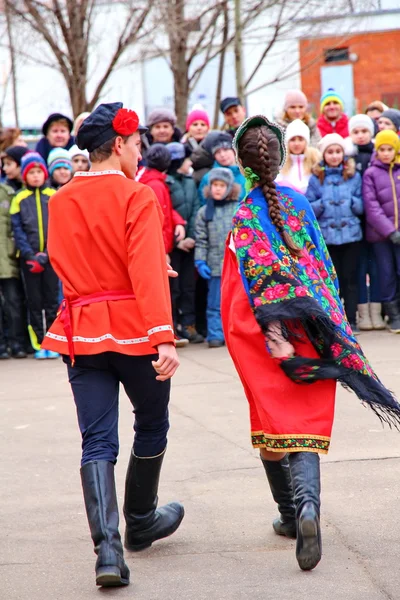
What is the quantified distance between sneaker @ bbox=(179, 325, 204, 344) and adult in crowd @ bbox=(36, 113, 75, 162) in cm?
225

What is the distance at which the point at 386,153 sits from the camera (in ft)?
33.8

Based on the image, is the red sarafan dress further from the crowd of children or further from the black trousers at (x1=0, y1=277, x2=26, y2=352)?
the black trousers at (x1=0, y1=277, x2=26, y2=352)

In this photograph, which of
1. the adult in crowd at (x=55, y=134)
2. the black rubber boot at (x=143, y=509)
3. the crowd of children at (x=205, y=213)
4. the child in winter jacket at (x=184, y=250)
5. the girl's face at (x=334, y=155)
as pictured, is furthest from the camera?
the adult in crowd at (x=55, y=134)

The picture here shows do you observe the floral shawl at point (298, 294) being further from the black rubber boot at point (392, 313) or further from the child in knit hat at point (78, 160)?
the child in knit hat at point (78, 160)

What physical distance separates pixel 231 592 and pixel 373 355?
5.45m

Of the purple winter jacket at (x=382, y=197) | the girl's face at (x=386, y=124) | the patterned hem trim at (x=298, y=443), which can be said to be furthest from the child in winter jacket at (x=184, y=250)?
the patterned hem trim at (x=298, y=443)

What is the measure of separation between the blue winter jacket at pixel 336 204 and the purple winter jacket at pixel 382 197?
0.36 ft

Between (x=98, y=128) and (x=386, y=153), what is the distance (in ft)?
21.5

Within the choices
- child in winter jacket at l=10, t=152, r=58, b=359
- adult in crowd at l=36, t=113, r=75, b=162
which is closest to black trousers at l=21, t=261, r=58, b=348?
child in winter jacket at l=10, t=152, r=58, b=359

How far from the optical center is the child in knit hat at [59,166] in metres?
10.2

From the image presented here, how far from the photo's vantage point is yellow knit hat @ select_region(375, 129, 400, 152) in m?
10.3

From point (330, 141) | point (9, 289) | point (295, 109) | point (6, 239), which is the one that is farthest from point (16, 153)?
point (330, 141)

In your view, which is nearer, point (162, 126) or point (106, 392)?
point (106, 392)

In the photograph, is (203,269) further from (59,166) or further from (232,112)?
(232,112)
